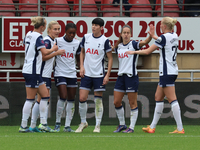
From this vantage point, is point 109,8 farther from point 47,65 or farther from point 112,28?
point 47,65

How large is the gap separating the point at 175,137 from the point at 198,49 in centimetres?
629

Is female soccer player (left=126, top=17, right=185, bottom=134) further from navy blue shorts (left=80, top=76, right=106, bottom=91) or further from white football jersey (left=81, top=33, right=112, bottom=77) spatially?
navy blue shorts (left=80, top=76, right=106, bottom=91)

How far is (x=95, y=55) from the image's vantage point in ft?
21.2

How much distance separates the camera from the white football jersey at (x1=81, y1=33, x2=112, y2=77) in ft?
21.1

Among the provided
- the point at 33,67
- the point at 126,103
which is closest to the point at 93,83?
the point at 33,67

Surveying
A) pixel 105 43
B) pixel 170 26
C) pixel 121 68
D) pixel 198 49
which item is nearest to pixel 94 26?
pixel 105 43

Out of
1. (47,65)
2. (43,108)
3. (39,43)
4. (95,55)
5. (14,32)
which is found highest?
(14,32)

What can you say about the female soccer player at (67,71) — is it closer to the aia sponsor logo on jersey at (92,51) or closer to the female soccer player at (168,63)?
the aia sponsor logo on jersey at (92,51)

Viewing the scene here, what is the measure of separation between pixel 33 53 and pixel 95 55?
3.24 ft

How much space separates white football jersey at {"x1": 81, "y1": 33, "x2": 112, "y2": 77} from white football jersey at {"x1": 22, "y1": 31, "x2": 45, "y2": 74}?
76 centimetres

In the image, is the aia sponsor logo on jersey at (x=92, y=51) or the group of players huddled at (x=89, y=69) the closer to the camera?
the group of players huddled at (x=89, y=69)

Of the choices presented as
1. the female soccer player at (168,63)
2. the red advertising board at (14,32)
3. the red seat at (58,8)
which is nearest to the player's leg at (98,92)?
the female soccer player at (168,63)

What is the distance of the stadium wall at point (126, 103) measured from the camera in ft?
27.5

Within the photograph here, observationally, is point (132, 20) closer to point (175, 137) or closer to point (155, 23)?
point (155, 23)
